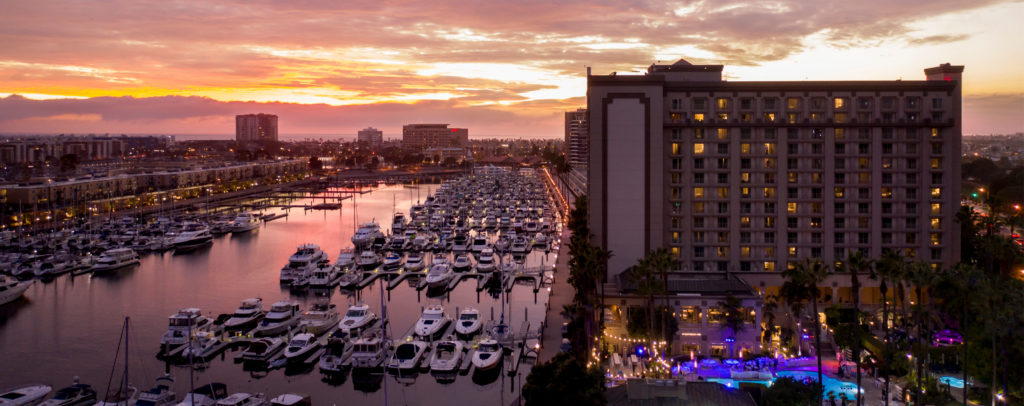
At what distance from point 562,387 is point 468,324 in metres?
19.0

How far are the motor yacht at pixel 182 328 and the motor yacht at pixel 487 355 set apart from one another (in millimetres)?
15424

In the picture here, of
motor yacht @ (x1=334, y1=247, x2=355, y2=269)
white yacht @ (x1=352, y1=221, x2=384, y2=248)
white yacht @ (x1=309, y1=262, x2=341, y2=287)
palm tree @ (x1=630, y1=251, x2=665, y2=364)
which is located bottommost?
white yacht @ (x1=309, y1=262, x2=341, y2=287)

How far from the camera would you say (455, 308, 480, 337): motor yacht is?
39.2 metres

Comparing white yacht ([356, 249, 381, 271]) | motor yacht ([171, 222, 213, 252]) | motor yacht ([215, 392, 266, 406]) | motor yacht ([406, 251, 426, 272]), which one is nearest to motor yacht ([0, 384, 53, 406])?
motor yacht ([215, 392, 266, 406])

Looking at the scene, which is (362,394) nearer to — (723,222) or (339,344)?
(339,344)

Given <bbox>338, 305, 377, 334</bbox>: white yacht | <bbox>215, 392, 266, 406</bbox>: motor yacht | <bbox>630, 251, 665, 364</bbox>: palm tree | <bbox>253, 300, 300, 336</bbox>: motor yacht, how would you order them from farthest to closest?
<bbox>253, 300, 300, 336</bbox>: motor yacht
<bbox>338, 305, 377, 334</bbox>: white yacht
<bbox>630, 251, 665, 364</bbox>: palm tree
<bbox>215, 392, 266, 406</bbox>: motor yacht

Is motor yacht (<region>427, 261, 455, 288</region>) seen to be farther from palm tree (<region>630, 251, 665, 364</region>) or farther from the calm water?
Answer: palm tree (<region>630, 251, 665, 364</region>)

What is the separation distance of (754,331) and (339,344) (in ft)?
68.3

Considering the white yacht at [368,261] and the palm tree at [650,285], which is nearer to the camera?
the palm tree at [650,285]

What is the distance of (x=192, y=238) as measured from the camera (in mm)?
73312

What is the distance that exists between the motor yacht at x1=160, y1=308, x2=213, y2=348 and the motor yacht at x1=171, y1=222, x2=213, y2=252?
36.3m

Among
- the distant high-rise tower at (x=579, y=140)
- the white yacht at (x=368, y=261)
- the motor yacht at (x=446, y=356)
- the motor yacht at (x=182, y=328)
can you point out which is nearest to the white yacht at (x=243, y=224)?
the white yacht at (x=368, y=261)

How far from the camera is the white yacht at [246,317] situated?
41.0m

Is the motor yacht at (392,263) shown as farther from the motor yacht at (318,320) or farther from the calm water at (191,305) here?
the motor yacht at (318,320)
